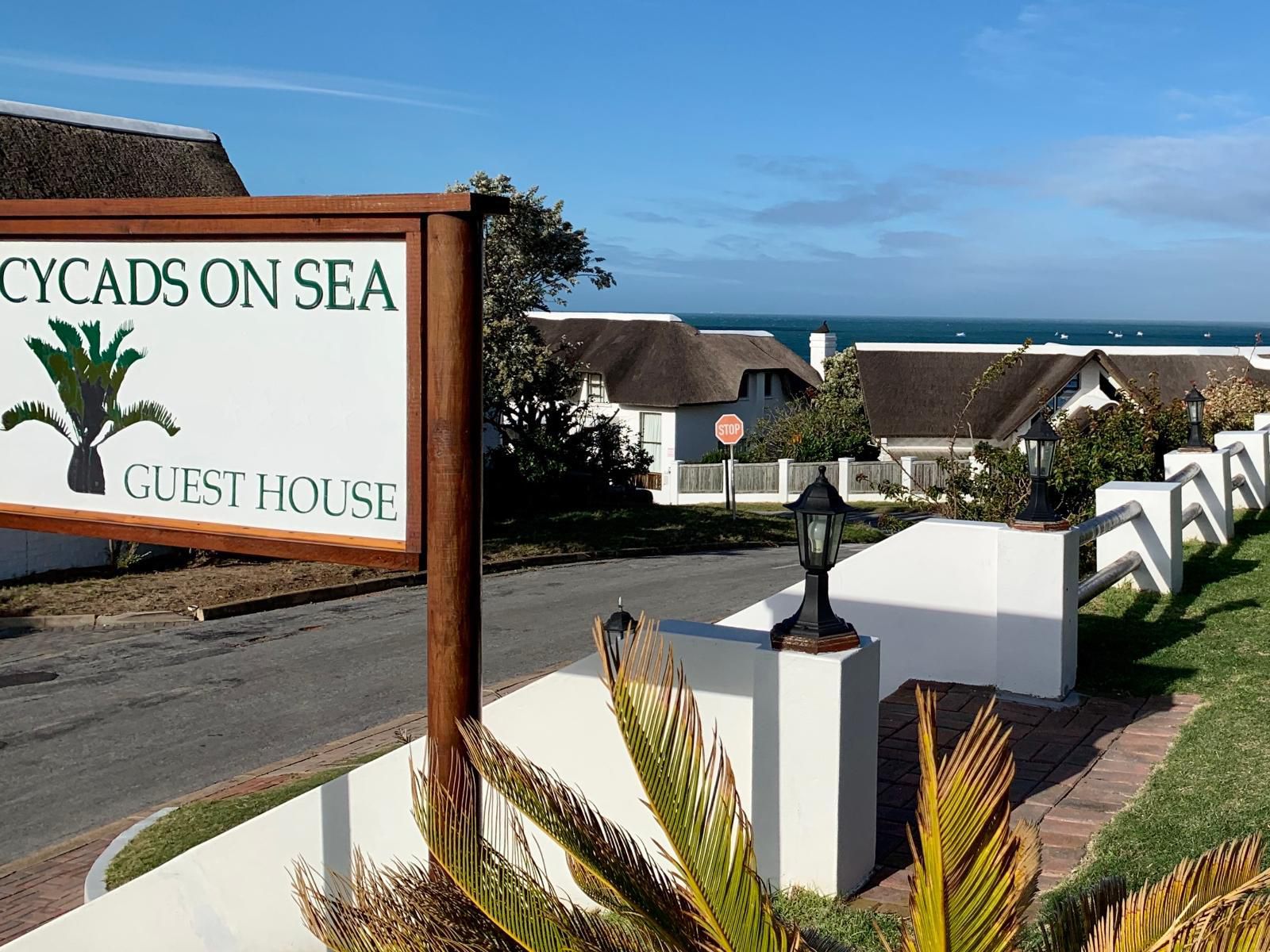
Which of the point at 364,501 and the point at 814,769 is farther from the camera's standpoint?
the point at 814,769

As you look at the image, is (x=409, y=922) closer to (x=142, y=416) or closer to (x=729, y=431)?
(x=142, y=416)

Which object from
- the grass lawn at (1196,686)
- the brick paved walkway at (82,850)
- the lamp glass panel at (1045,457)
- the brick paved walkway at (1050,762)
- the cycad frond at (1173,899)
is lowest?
the brick paved walkway at (82,850)

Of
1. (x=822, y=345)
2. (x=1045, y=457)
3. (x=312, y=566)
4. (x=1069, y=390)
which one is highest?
(x=822, y=345)

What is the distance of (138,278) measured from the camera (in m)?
4.19

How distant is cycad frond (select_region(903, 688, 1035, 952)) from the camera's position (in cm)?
278

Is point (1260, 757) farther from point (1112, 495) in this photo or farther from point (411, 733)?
point (411, 733)

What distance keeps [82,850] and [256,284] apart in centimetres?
558

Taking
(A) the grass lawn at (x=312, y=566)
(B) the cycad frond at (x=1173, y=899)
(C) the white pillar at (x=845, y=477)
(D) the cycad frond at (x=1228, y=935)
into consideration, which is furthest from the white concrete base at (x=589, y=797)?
(C) the white pillar at (x=845, y=477)

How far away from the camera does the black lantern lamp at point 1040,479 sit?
7.48m

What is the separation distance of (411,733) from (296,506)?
6.28 meters

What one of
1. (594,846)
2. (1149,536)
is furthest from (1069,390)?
(594,846)

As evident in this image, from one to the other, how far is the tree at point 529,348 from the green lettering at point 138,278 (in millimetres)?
20577

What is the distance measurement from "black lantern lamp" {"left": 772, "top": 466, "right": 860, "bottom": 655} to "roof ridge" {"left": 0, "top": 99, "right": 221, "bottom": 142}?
1882 centimetres

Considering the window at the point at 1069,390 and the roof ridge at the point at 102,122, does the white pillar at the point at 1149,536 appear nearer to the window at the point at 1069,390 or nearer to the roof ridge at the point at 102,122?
the roof ridge at the point at 102,122
